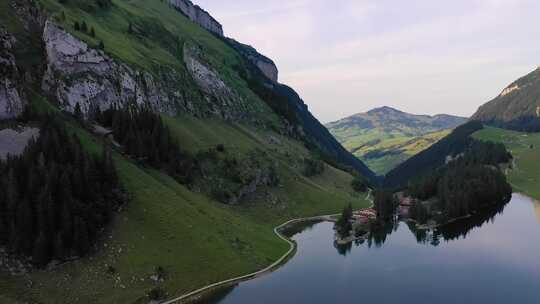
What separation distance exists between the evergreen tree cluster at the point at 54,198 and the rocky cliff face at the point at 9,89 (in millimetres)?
9581

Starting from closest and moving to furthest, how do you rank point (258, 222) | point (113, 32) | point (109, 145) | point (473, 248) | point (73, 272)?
point (73, 272) < point (109, 145) < point (473, 248) < point (258, 222) < point (113, 32)

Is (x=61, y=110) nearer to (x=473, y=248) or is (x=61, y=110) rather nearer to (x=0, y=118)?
(x=0, y=118)

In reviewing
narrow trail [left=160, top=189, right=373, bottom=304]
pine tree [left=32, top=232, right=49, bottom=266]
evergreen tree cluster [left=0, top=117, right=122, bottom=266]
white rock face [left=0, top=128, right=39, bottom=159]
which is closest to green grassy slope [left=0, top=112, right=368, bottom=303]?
narrow trail [left=160, top=189, right=373, bottom=304]

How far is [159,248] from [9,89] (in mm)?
53181

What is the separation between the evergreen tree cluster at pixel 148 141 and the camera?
129 metres

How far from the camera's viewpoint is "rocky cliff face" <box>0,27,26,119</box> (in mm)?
103438

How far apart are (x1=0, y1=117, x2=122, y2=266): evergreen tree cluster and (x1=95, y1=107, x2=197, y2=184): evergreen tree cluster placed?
26.6 metres

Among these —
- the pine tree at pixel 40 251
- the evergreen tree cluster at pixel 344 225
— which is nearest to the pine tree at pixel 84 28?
the pine tree at pixel 40 251

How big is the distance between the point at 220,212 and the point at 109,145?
3553 centimetres

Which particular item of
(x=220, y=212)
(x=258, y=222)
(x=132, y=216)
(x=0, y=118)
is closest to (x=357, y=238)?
(x=258, y=222)

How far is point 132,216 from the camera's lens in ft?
328

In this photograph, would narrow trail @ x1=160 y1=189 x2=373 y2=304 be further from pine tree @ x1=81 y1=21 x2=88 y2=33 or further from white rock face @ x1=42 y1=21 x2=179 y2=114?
pine tree @ x1=81 y1=21 x2=88 y2=33

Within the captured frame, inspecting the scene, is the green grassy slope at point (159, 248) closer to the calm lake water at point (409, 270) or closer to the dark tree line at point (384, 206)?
the calm lake water at point (409, 270)

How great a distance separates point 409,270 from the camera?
110 m
